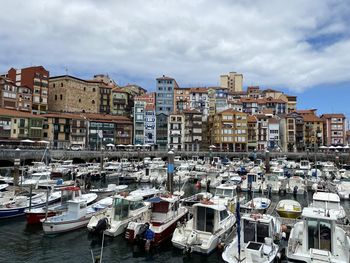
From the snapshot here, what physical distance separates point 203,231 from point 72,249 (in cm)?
898

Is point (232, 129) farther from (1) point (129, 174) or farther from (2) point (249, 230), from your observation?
(2) point (249, 230)

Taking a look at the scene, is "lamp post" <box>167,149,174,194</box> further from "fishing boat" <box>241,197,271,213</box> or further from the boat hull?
the boat hull

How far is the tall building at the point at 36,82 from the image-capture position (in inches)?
4274

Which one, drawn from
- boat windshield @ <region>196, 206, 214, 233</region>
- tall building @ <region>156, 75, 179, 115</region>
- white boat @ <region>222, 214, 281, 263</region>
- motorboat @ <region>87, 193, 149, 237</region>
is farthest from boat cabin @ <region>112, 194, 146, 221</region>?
tall building @ <region>156, 75, 179, 115</region>

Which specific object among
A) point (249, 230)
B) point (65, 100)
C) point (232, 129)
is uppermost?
point (65, 100)

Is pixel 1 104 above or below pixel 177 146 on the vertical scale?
above

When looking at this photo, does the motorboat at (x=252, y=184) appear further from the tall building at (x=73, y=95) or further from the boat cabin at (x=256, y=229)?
the tall building at (x=73, y=95)

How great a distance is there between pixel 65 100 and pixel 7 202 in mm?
95951

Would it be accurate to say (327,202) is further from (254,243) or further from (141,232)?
(141,232)

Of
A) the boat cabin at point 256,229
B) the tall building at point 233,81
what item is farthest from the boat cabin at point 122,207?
the tall building at point 233,81

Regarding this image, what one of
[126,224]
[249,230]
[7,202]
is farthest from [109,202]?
[249,230]

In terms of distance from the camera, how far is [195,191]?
47.2 metres

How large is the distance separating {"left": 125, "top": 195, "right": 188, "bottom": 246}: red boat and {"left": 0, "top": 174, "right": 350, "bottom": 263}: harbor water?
2.17ft

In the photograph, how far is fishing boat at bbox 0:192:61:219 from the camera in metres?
27.9
